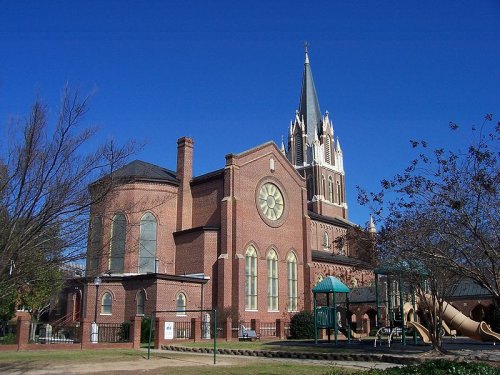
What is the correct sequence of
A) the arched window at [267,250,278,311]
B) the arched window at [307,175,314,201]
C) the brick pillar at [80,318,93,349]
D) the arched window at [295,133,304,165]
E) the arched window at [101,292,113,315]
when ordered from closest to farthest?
the brick pillar at [80,318,93,349], the arched window at [101,292,113,315], the arched window at [267,250,278,311], the arched window at [307,175,314,201], the arched window at [295,133,304,165]

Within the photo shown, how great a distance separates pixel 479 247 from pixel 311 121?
70.4 m

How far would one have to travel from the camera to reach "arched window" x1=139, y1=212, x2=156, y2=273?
4028cm

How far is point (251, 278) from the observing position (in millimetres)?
41531

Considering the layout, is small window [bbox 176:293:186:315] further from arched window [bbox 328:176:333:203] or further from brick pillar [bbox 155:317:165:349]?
arched window [bbox 328:176:333:203]

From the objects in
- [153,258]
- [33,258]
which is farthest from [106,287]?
[33,258]

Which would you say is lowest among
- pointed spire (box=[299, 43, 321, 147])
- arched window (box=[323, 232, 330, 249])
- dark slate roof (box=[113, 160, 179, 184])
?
arched window (box=[323, 232, 330, 249])

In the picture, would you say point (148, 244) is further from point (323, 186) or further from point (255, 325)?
point (323, 186)

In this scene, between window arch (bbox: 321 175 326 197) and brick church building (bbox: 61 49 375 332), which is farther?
window arch (bbox: 321 175 326 197)

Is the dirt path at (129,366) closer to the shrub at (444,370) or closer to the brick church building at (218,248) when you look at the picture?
the shrub at (444,370)

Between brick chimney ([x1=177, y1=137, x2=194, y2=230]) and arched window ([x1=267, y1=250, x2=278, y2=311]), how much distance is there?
7.20 m

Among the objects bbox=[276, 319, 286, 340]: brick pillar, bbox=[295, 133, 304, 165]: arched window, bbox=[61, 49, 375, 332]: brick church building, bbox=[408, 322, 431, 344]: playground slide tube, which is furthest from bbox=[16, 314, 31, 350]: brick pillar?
bbox=[295, 133, 304, 165]: arched window

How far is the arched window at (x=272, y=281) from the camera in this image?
4278cm

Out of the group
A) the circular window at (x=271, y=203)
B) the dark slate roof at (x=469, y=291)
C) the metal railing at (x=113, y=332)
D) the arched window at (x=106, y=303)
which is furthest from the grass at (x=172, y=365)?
the dark slate roof at (x=469, y=291)

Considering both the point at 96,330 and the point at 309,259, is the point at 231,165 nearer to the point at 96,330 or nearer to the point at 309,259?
the point at 309,259
